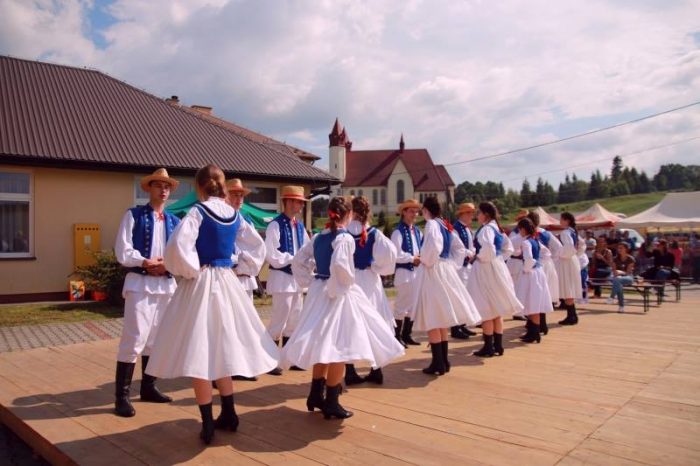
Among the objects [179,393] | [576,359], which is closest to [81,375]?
[179,393]

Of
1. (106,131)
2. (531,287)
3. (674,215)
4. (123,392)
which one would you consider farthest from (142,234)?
(674,215)

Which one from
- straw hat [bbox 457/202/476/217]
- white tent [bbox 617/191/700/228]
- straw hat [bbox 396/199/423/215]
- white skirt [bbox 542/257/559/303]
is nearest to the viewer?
straw hat [bbox 396/199/423/215]

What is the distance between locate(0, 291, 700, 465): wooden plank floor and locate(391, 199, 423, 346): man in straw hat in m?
0.87

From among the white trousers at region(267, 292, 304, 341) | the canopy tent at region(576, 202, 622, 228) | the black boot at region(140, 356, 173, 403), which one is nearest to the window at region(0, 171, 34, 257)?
the white trousers at region(267, 292, 304, 341)

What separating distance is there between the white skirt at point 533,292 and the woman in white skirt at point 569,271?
5.99ft

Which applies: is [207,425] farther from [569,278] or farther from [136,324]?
[569,278]

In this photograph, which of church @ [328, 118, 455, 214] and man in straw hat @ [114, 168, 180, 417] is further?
church @ [328, 118, 455, 214]

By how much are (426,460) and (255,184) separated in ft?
45.9

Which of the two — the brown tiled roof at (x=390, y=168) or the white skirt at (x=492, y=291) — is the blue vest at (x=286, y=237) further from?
the brown tiled roof at (x=390, y=168)

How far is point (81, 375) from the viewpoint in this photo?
239 inches

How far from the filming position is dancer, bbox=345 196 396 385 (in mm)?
5316

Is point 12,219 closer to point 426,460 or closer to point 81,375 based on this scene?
point 81,375

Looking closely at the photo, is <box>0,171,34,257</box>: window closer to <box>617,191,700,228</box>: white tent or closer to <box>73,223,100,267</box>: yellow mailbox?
<box>73,223,100,267</box>: yellow mailbox

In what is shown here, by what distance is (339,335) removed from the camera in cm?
434
